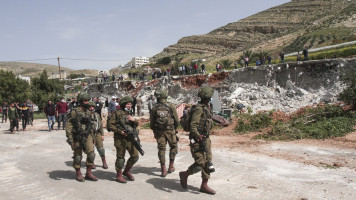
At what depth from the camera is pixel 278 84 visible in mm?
19562

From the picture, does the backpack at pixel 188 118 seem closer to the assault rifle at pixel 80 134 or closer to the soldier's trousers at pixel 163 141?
the soldier's trousers at pixel 163 141

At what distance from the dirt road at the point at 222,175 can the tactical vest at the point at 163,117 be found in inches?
42.3

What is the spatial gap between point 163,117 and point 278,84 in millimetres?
15265

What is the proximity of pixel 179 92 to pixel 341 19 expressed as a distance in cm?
4579

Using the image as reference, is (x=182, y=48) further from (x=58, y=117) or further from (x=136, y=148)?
(x=136, y=148)

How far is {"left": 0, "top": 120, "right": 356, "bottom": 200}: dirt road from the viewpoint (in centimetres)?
511

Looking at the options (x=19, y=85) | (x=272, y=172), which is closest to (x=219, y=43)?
(x=19, y=85)

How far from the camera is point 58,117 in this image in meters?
14.3

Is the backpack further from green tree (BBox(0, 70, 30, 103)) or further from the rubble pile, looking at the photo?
green tree (BBox(0, 70, 30, 103))

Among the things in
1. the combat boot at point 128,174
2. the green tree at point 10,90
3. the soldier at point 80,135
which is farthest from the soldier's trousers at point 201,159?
the green tree at point 10,90

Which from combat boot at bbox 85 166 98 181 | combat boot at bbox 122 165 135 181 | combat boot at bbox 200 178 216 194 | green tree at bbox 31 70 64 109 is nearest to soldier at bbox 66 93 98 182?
combat boot at bbox 85 166 98 181

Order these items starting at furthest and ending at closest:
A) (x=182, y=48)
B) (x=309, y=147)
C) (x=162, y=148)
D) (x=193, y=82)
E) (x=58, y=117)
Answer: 1. (x=182, y=48)
2. (x=193, y=82)
3. (x=58, y=117)
4. (x=309, y=147)
5. (x=162, y=148)

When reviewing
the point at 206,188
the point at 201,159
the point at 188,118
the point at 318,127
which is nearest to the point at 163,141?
the point at 188,118

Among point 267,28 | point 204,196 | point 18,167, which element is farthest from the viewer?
point 267,28
